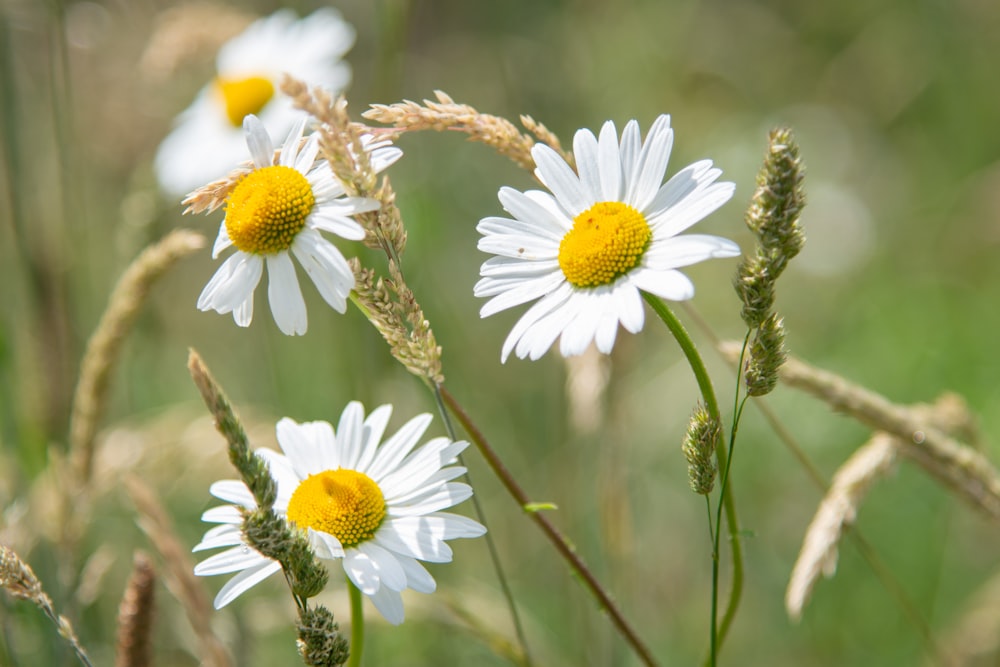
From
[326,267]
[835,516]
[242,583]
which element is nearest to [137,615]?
[242,583]

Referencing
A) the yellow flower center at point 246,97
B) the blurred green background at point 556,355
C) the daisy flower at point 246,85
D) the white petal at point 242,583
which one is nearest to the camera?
the white petal at point 242,583

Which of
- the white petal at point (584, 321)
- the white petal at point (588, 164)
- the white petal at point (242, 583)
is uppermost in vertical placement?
the white petal at point (588, 164)

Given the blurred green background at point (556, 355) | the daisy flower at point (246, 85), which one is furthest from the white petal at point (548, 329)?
the daisy flower at point (246, 85)

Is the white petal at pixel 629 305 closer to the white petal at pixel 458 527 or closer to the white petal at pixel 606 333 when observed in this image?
the white petal at pixel 606 333

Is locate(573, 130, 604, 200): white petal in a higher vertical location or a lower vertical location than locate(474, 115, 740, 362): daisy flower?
higher

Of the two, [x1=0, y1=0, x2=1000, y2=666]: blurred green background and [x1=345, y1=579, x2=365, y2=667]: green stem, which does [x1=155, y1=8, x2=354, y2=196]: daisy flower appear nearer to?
[x1=0, y1=0, x2=1000, y2=666]: blurred green background

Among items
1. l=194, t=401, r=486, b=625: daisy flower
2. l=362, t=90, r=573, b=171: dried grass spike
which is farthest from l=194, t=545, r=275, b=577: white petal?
l=362, t=90, r=573, b=171: dried grass spike
